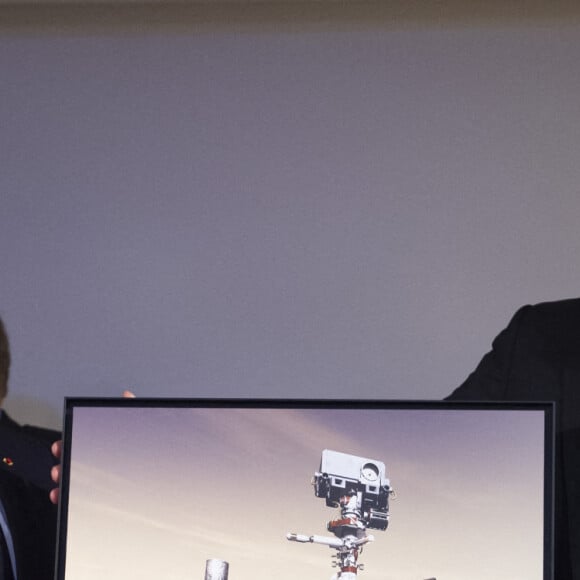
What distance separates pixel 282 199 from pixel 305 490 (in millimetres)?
877

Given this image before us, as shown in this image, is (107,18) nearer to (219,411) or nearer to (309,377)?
(309,377)

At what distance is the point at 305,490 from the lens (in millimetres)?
1243

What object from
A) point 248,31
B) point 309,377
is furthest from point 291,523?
point 248,31

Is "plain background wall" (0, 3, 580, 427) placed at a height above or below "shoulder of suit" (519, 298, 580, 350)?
above

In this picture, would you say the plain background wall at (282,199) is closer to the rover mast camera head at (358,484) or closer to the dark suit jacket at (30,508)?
the dark suit jacket at (30,508)

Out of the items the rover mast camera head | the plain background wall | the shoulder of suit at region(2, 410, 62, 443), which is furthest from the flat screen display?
the shoulder of suit at region(2, 410, 62, 443)

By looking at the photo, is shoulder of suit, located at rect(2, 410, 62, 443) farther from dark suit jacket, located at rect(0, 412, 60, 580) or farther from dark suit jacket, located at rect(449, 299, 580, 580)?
dark suit jacket, located at rect(449, 299, 580, 580)

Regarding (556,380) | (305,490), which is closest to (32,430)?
(305,490)

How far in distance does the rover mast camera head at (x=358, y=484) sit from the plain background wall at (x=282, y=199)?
686 mm

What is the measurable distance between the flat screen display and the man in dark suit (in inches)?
27.6

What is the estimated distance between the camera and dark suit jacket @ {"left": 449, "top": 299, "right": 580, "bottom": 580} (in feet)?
4.67

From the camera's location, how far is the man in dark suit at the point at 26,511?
189cm

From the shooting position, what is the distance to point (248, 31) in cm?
208

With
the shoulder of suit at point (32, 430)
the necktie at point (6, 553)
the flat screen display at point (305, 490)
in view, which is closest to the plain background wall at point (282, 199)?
the shoulder of suit at point (32, 430)
